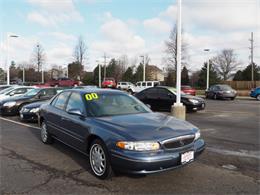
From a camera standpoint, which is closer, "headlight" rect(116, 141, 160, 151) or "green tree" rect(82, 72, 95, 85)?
"headlight" rect(116, 141, 160, 151)

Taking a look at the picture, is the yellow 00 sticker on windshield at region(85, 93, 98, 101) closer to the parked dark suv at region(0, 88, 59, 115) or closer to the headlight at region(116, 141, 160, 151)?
the headlight at region(116, 141, 160, 151)

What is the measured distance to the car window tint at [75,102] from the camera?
18.3 feet

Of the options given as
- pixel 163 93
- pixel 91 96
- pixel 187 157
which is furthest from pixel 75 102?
pixel 163 93

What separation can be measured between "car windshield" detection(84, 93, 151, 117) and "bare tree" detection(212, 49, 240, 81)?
74.6 m

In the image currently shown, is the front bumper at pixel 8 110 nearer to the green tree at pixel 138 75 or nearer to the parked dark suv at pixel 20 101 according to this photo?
the parked dark suv at pixel 20 101

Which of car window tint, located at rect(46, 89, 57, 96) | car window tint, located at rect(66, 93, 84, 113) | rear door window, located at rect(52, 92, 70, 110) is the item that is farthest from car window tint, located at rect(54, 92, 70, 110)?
car window tint, located at rect(46, 89, 57, 96)

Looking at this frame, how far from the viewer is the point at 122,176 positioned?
4734 millimetres

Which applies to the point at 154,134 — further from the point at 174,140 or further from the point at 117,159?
the point at 117,159

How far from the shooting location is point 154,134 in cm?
426

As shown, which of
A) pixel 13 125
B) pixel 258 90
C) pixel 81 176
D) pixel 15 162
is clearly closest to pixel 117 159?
pixel 81 176

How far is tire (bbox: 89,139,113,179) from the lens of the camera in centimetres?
449

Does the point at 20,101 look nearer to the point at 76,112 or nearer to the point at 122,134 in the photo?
the point at 76,112

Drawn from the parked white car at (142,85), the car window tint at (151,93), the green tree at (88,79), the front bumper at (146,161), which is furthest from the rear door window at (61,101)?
the green tree at (88,79)

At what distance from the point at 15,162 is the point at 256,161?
499 cm
